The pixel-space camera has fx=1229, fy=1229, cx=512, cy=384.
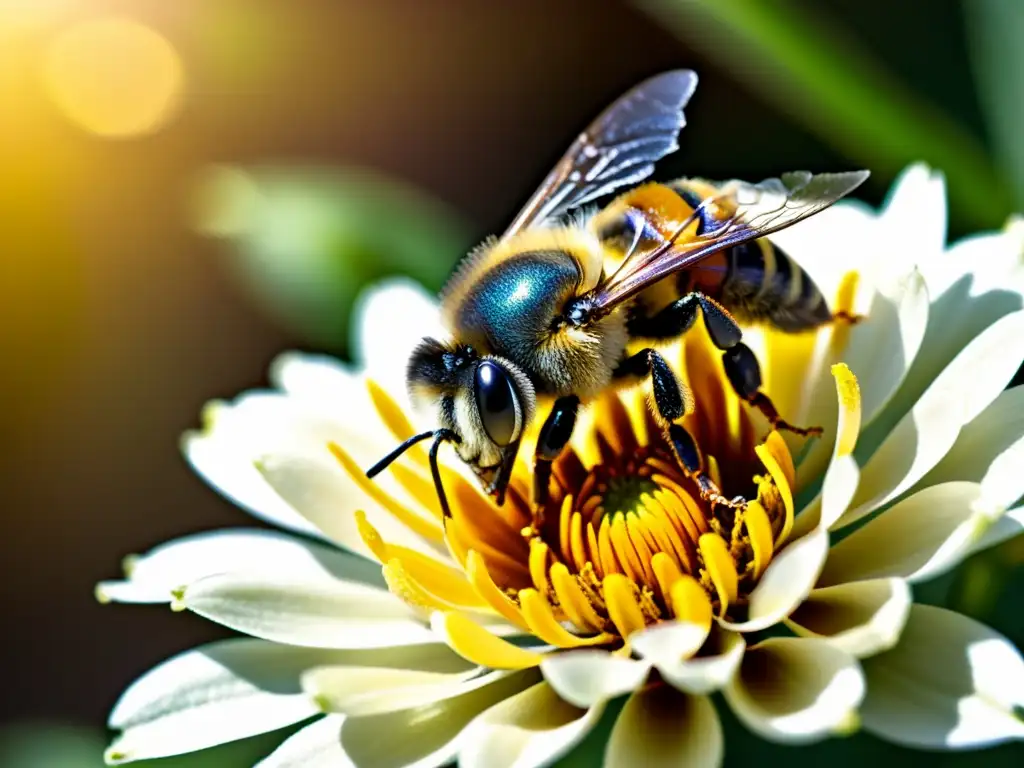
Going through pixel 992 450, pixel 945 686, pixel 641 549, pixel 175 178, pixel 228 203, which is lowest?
pixel 945 686

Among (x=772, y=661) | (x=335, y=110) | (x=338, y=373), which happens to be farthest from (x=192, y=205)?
(x=772, y=661)

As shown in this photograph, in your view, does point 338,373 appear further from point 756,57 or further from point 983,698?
point 983,698

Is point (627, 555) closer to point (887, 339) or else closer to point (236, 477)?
point (887, 339)

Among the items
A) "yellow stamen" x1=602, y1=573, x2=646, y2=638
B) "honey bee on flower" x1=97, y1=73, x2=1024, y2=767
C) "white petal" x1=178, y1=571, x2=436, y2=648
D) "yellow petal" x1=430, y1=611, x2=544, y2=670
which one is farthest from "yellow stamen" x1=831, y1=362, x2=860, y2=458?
"white petal" x1=178, y1=571, x2=436, y2=648

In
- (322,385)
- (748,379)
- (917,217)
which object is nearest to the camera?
(748,379)

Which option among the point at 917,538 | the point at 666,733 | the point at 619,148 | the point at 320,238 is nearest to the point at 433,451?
the point at 666,733

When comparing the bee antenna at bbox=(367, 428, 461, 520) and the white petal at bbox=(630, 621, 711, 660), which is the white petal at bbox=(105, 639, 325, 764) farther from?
the white petal at bbox=(630, 621, 711, 660)
